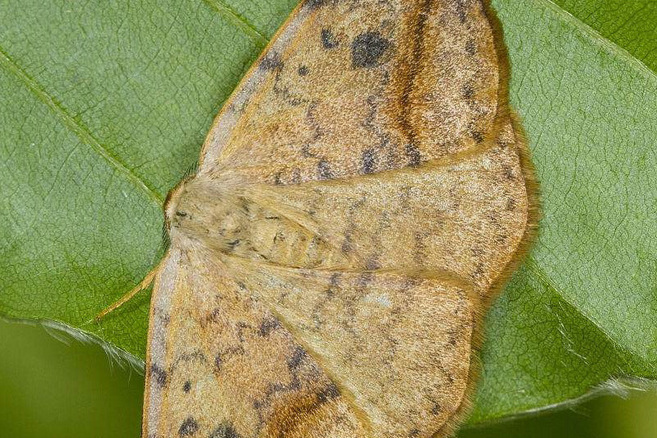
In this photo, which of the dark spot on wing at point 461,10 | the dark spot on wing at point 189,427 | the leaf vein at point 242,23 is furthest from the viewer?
the leaf vein at point 242,23

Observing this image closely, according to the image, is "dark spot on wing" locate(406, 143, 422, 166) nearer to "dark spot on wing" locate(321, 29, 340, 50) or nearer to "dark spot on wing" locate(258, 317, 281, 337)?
"dark spot on wing" locate(321, 29, 340, 50)

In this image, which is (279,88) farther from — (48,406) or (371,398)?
(48,406)

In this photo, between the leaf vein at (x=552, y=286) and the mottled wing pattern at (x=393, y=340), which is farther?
the leaf vein at (x=552, y=286)

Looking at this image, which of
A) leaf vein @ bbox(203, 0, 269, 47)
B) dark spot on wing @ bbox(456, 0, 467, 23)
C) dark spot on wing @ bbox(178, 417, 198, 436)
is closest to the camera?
dark spot on wing @ bbox(456, 0, 467, 23)

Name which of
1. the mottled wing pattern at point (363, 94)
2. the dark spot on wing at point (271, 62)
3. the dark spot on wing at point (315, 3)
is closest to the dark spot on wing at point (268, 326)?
the mottled wing pattern at point (363, 94)

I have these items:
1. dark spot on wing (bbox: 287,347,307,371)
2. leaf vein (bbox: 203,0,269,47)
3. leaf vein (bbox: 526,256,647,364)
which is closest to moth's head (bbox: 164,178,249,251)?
dark spot on wing (bbox: 287,347,307,371)

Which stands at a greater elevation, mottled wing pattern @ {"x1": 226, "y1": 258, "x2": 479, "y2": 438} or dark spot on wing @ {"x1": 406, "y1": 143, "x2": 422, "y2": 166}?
dark spot on wing @ {"x1": 406, "y1": 143, "x2": 422, "y2": 166}

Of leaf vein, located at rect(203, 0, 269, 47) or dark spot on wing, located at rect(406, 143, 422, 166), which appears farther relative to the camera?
leaf vein, located at rect(203, 0, 269, 47)

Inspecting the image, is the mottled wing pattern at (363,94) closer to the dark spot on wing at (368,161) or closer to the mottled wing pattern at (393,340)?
the dark spot on wing at (368,161)
